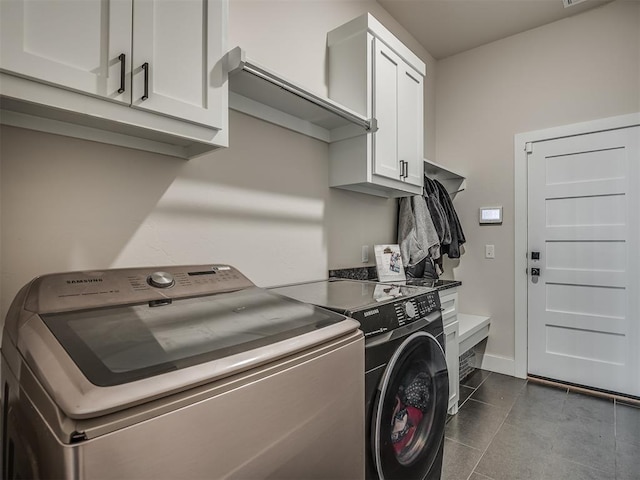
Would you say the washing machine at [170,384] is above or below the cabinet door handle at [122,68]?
below

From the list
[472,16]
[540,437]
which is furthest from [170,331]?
[472,16]

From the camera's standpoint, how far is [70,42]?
32.5 inches

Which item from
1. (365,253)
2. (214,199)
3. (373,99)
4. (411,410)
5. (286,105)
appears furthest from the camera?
(365,253)

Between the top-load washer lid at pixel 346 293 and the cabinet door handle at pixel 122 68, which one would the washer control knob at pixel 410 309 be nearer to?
the top-load washer lid at pixel 346 293

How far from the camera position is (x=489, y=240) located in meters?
3.20

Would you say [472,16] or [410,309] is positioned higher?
[472,16]

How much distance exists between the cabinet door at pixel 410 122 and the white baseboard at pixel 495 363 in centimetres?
193

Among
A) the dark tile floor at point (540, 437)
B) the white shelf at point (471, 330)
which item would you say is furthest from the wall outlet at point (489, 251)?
the dark tile floor at point (540, 437)

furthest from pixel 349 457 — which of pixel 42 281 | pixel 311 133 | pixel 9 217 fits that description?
pixel 311 133

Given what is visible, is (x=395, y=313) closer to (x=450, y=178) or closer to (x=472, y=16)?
(x=450, y=178)

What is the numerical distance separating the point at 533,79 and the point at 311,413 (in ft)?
11.4

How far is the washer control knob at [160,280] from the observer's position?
42.4 inches

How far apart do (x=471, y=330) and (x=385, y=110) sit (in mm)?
1889

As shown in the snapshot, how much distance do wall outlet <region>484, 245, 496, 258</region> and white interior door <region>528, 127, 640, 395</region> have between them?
1.00 feet
